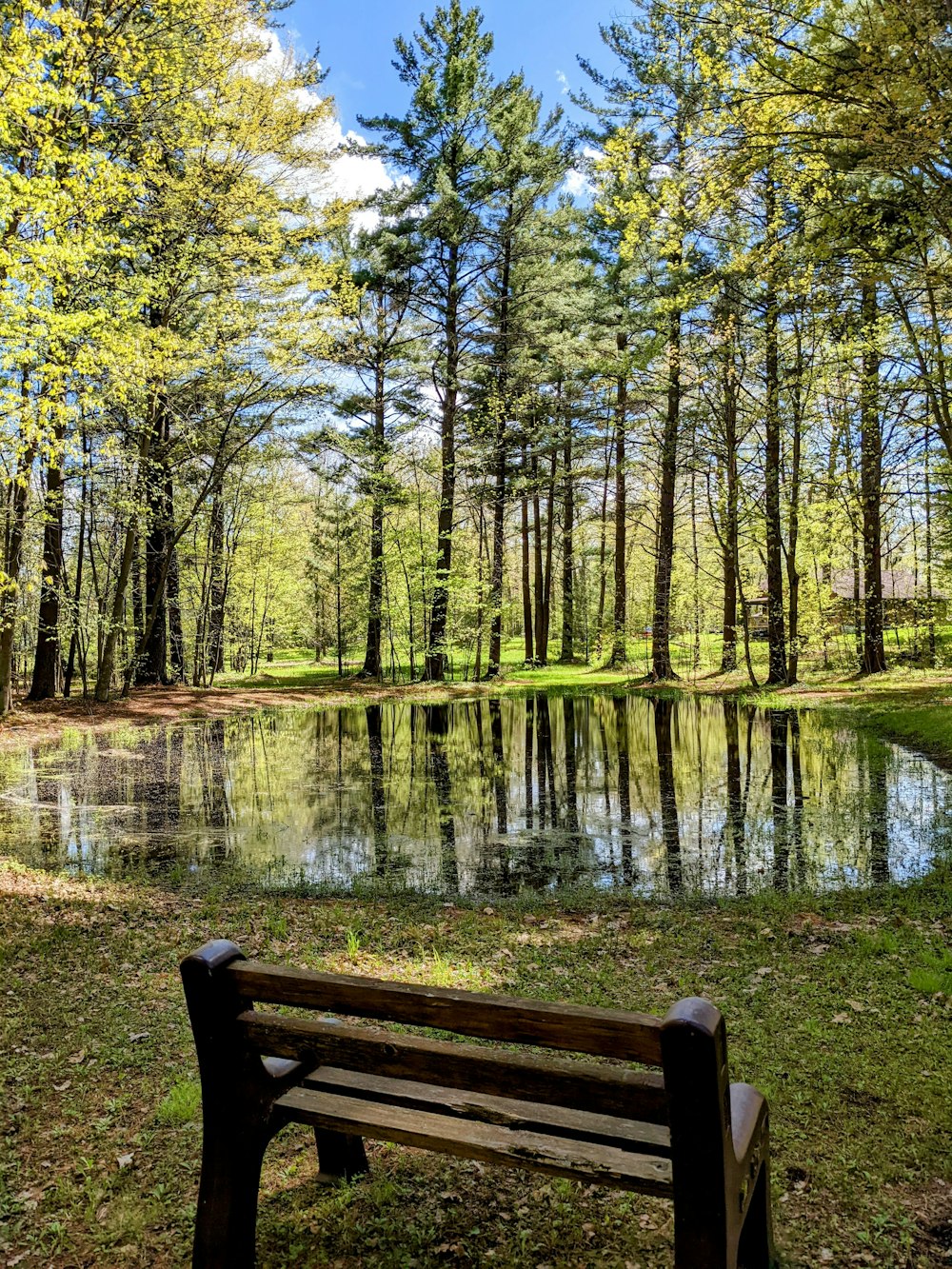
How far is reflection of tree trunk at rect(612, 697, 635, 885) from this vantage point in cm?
671

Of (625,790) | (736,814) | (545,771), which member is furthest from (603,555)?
(736,814)

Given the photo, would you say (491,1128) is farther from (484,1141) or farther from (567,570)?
(567,570)

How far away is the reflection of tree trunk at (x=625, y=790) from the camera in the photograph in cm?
671

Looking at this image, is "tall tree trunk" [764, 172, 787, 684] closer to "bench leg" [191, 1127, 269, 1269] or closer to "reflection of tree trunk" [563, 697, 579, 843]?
"reflection of tree trunk" [563, 697, 579, 843]

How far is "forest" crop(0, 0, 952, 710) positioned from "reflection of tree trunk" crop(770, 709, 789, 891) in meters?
4.42

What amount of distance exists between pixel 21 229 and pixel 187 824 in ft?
25.2

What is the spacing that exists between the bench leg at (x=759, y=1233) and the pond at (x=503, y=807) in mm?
3844

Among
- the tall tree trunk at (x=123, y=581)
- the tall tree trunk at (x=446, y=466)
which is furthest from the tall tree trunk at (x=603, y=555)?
the tall tree trunk at (x=123, y=581)

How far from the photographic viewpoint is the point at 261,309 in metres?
17.9

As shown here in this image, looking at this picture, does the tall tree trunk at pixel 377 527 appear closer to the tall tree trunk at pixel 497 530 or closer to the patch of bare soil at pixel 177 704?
the patch of bare soil at pixel 177 704

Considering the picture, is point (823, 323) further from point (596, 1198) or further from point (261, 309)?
point (261, 309)

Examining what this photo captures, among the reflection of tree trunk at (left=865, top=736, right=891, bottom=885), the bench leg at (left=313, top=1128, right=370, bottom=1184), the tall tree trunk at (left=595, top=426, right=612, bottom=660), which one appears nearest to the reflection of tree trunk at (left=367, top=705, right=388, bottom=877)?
the bench leg at (left=313, top=1128, right=370, bottom=1184)

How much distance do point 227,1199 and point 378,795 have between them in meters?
7.81

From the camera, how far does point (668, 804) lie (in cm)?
891
